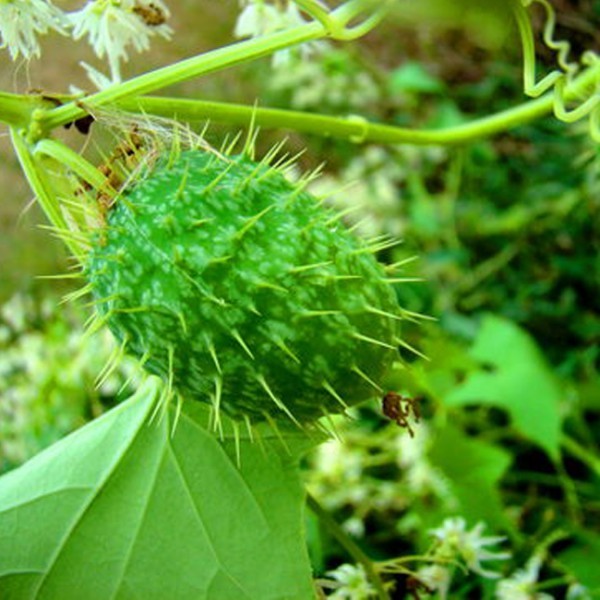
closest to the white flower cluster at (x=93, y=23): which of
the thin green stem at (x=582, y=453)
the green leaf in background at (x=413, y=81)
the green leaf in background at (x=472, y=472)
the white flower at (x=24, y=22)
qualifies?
the white flower at (x=24, y=22)

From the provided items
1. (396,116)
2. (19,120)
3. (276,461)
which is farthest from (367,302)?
(396,116)

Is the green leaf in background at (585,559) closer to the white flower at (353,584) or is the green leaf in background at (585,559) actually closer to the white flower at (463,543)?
the white flower at (463,543)

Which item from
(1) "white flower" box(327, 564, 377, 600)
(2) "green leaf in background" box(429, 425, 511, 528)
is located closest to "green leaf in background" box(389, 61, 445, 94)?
(2) "green leaf in background" box(429, 425, 511, 528)

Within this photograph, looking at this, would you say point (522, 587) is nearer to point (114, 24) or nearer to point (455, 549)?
point (455, 549)

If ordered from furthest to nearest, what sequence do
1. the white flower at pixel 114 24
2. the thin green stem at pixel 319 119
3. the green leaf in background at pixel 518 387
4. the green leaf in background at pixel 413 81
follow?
the green leaf in background at pixel 413 81
the green leaf in background at pixel 518 387
the white flower at pixel 114 24
the thin green stem at pixel 319 119

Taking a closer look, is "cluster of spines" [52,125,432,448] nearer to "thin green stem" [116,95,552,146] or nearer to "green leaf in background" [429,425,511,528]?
"thin green stem" [116,95,552,146]

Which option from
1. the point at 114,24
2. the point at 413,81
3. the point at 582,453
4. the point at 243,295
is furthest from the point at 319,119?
the point at 413,81
